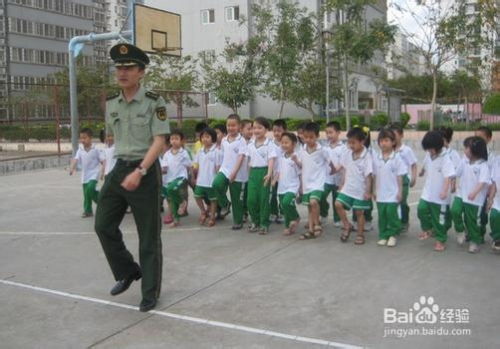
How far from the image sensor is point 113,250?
180 inches

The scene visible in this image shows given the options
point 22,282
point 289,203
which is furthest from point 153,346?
point 289,203

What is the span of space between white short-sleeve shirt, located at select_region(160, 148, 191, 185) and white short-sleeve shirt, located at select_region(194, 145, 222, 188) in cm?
27

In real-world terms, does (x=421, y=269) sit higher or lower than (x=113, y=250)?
lower

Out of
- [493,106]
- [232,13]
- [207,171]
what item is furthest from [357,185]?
[232,13]

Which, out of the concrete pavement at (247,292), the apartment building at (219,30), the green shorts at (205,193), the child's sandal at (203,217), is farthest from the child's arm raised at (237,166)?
the apartment building at (219,30)

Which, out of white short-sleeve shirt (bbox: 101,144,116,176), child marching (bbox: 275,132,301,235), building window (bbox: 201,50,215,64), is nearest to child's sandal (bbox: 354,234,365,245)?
child marching (bbox: 275,132,301,235)

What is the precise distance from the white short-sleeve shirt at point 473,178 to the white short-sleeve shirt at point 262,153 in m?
2.16

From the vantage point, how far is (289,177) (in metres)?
6.91

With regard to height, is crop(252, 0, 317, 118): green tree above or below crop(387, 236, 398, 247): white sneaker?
above

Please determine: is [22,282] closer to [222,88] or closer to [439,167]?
[439,167]

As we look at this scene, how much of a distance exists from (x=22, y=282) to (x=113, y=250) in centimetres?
129

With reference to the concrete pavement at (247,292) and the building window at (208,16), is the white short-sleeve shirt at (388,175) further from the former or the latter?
the building window at (208,16)

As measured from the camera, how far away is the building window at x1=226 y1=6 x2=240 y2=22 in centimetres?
3566

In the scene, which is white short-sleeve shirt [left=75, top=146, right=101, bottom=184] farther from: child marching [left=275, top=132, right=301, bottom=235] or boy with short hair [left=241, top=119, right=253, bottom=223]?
child marching [left=275, top=132, right=301, bottom=235]
